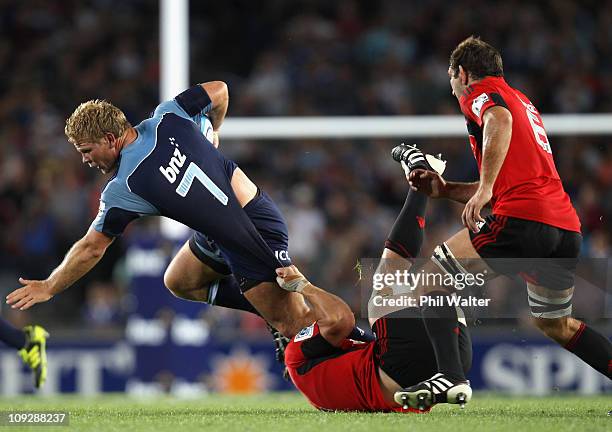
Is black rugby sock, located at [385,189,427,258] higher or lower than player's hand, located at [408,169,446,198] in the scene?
lower

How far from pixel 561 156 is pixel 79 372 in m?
4.35

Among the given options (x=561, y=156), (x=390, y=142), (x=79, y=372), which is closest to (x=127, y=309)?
(x=79, y=372)

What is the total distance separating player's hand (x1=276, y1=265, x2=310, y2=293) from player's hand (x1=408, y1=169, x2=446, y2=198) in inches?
26.8

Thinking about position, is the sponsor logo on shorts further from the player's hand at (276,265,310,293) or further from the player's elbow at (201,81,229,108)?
the player's elbow at (201,81,229,108)

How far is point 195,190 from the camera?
5.05 m

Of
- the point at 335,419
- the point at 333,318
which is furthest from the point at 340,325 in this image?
the point at 335,419

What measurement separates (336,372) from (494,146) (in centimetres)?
118

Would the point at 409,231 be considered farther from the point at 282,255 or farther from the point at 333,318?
the point at 282,255

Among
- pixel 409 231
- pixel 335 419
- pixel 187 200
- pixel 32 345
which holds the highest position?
pixel 187 200

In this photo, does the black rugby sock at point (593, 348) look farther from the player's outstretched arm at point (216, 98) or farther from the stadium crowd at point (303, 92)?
the stadium crowd at point (303, 92)

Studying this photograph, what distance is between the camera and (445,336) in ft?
14.6

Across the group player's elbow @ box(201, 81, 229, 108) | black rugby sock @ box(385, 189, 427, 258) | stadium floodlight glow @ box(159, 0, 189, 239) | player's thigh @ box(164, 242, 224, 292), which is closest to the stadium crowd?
stadium floodlight glow @ box(159, 0, 189, 239)

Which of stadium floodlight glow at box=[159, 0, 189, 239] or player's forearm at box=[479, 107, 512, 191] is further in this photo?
stadium floodlight glow at box=[159, 0, 189, 239]

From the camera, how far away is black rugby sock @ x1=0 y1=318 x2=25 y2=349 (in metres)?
5.87
